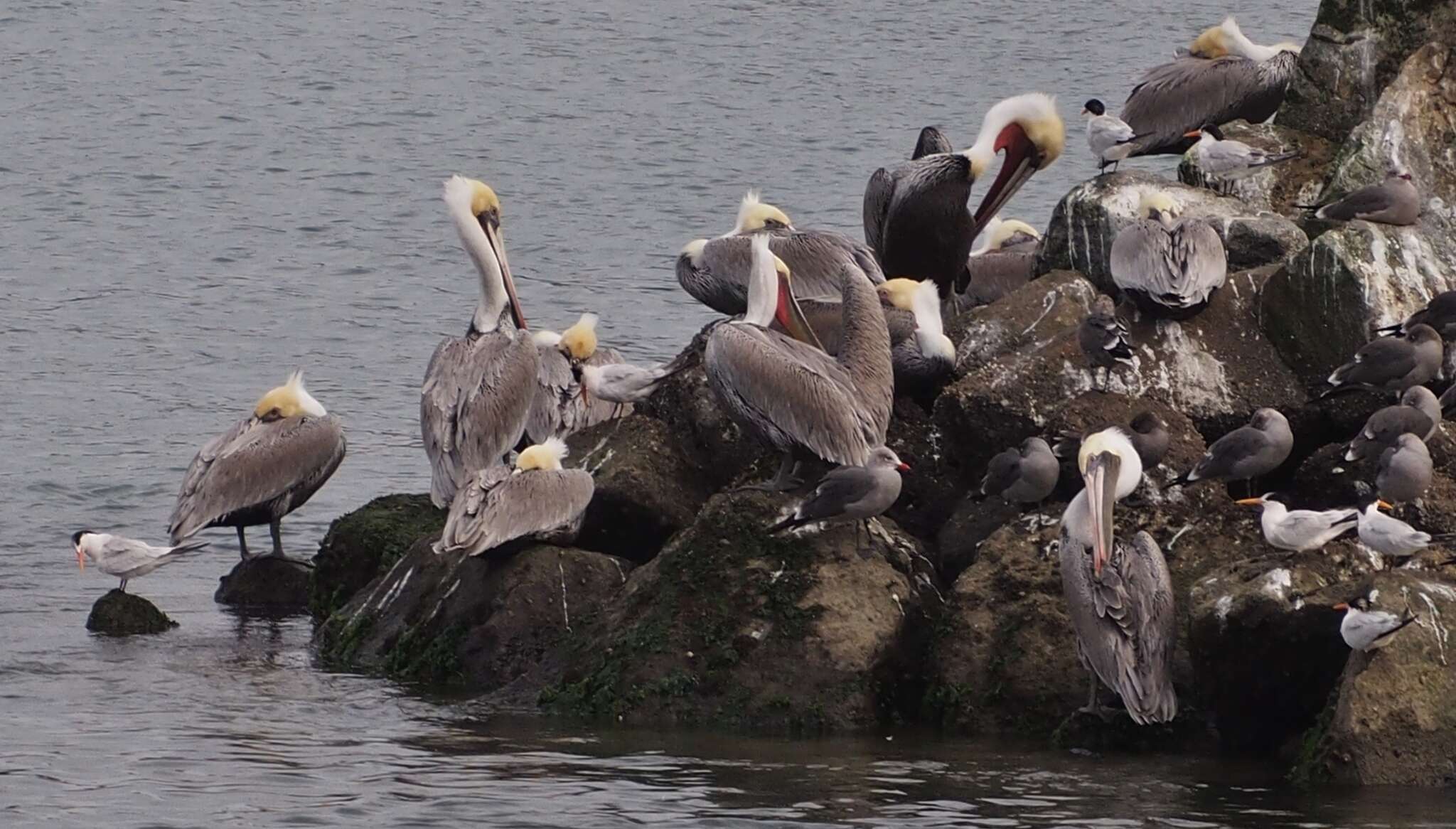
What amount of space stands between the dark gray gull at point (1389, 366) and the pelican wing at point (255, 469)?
492 centimetres

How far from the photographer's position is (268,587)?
11.5 metres

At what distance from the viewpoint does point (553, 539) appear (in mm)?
Result: 9750

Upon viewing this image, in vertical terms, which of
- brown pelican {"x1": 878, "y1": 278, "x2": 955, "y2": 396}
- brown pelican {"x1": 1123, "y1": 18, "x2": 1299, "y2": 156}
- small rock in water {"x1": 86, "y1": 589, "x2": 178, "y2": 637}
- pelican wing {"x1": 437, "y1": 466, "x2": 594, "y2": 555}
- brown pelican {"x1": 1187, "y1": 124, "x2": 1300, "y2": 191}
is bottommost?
small rock in water {"x1": 86, "y1": 589, "x2": 178, "y2": 637}

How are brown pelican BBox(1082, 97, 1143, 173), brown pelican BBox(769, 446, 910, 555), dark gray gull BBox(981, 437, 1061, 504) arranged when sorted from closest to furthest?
brown pelican BBox(769, 446, 910, 555)
dark gray gull BBox(981, 437, 1061, 504)
brown pelican BBox(1082, 97, 1143, 173)

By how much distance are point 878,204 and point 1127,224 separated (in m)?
1.68

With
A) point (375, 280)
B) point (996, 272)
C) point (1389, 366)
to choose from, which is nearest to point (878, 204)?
point (996, 272)

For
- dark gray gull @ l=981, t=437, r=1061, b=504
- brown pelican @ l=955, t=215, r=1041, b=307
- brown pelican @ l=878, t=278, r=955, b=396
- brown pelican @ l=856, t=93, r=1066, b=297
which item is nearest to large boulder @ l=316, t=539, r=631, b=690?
brown pelican @ l=878, t=278, r=955, b=396

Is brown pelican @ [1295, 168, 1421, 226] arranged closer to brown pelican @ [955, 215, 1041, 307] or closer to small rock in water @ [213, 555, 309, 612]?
brown pelican @ [955, 215, 1041, 307]

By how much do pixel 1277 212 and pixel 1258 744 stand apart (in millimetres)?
4003

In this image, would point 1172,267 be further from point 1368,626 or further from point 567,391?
point 567,391

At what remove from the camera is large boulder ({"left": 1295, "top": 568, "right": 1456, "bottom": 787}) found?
7.68 m

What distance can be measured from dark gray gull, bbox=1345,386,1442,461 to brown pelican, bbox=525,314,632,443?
368 cm

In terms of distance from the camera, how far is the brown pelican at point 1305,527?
329 inches

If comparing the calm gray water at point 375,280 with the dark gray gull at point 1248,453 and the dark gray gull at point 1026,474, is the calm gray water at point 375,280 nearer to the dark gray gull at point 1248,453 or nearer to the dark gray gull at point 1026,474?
the dark gray gull at point 1026,474
